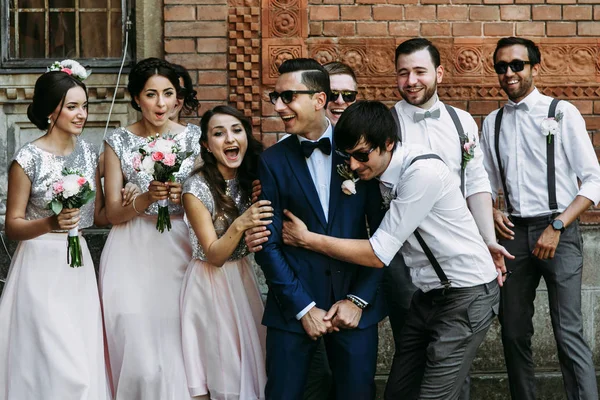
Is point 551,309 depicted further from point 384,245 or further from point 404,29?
point 404,29

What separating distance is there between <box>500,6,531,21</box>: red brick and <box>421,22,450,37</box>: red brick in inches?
17.0

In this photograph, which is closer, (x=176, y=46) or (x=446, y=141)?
(x=446, y=141)

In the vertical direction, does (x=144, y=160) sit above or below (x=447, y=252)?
above

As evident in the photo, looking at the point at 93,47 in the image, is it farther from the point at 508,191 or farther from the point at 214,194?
the point at 508,191

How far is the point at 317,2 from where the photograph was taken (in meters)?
7.02

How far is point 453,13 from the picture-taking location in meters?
7.11

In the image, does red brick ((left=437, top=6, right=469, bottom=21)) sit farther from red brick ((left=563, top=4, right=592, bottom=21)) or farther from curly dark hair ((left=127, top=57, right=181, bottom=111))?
curly dark hair ((left=127, top=57, right=181, bottom=111))

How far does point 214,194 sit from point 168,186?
0.27 metres

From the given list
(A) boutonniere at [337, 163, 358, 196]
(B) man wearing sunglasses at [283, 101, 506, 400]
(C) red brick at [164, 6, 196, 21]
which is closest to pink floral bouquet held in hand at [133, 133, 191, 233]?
(B) man wearing sunglasses at [283, 101, 506, 400]

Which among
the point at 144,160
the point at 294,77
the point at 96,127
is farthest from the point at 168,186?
the point at 96,127

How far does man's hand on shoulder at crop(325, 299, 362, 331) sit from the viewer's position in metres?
4.95

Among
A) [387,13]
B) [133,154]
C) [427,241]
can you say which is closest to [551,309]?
[427,241]

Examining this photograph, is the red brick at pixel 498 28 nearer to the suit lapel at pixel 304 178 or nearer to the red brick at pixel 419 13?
the red brick at pixel 419 13

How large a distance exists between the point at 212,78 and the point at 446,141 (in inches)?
81.8
